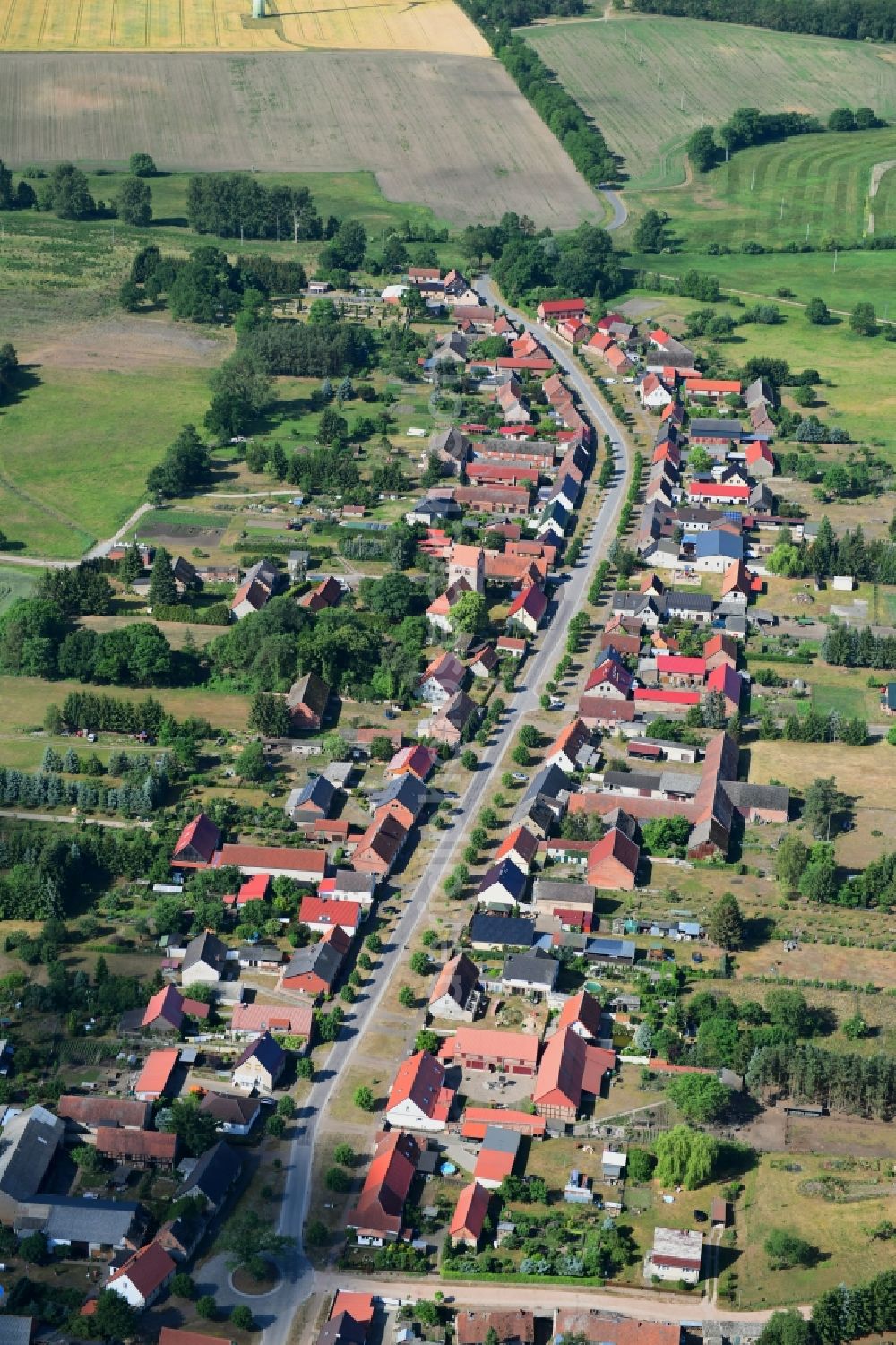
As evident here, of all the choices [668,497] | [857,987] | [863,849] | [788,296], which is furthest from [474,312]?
[857,987]

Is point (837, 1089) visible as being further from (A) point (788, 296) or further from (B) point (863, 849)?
(A) point (788, 296)

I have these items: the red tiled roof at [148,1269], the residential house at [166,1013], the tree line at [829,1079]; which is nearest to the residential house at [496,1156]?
the tree line at [829,1079]

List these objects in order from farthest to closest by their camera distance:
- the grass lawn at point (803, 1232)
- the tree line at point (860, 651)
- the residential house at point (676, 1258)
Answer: the tree line at point (860, 651)
the residential house at point (676, 1258)
the grass lawn at point (803, 1232)

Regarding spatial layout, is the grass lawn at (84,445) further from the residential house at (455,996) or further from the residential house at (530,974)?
the residential house at (530,974)

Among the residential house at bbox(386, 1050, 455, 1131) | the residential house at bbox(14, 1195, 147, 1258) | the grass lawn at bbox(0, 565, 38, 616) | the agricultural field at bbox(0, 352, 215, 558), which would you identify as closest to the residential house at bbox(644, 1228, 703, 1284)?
the residential house at bbox(386, 1050, 455, 1131)

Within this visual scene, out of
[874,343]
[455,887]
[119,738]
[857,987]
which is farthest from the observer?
[874,343]

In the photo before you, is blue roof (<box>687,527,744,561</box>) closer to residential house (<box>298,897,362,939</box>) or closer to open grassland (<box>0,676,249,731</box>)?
open grassland (<box>0,676,249,731</box>)

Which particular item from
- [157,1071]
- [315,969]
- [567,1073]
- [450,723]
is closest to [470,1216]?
[567,1073]
